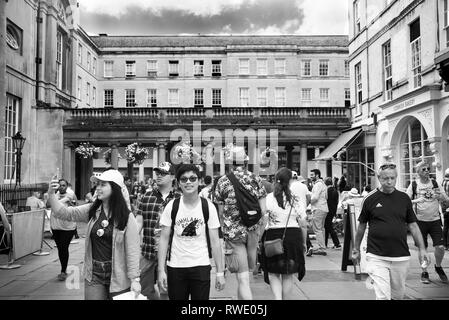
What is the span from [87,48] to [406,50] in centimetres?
3096

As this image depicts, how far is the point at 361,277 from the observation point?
6.94 metres

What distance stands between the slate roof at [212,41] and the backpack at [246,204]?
1602 inches

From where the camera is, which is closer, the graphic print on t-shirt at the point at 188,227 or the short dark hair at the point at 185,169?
the graphic print on t-shirt at the point at 188,227

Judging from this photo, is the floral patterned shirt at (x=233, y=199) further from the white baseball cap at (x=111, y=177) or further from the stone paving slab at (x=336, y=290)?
the stone paving slab at (x=336, y=290)

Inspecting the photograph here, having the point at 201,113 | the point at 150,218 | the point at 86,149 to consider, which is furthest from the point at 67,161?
the point at 150,218

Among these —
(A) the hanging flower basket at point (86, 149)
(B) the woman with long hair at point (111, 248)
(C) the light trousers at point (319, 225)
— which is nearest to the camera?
(B) the woman with long hair at point (111, 248)

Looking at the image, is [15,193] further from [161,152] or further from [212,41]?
[212,41]

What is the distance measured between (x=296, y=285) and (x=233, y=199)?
2347 millimetres

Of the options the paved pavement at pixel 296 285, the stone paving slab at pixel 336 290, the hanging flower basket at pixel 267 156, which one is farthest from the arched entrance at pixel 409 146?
the hanging flower basket at pixel 267 156

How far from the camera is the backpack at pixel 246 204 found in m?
4.94

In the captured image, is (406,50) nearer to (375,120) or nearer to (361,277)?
(375,120)

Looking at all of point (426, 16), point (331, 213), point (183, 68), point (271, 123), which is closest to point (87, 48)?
point (183, 68)

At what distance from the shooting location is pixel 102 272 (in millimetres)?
3605

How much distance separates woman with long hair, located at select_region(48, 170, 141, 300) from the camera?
139 inches
